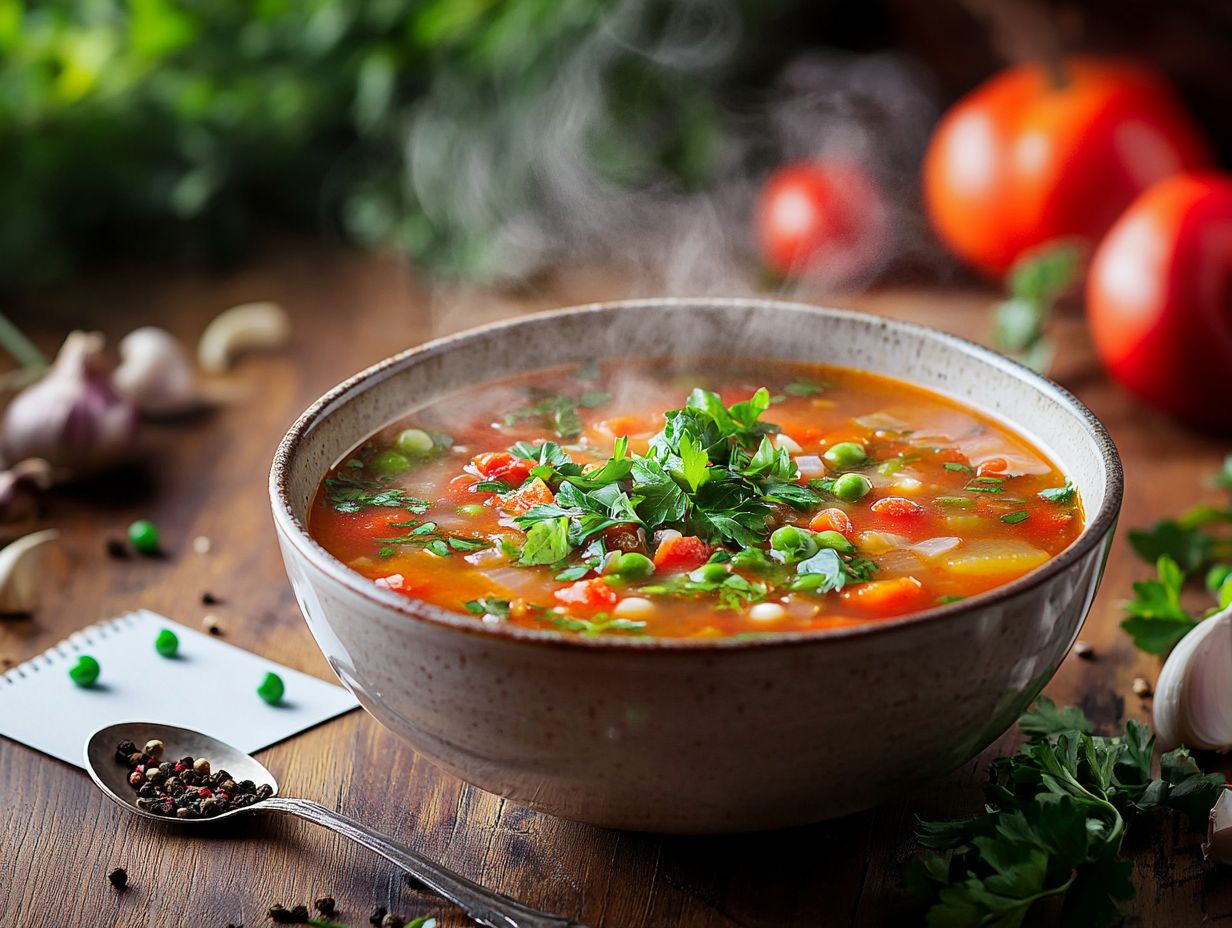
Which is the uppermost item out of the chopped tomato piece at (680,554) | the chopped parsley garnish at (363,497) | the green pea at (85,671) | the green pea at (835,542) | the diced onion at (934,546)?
the chopped tomato piece at (680,554)

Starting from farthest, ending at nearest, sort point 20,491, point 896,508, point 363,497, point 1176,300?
1. point 1176,300
2. point 20,491
3. point 363,497
4. point 896,508

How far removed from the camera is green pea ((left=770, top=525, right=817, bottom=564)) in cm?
264

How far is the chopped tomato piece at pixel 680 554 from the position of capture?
2646 mm

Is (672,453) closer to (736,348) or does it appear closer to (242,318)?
(736,348)

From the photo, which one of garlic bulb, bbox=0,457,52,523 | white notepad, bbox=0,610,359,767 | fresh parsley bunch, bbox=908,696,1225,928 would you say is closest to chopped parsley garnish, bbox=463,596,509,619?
white notepad, bbox=0,610,359,767

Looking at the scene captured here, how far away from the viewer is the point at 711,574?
2564 millimetres

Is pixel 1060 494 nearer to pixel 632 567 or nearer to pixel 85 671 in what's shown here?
pixel 632 567

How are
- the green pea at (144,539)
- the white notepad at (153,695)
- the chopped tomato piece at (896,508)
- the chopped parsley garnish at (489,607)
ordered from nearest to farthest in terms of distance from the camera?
1. the chopped parsley garnish at (489,607)
2. the chopped tomato piece at (896,508)
3. the white notepad at (153,695)
4. the green pea at (144,539)

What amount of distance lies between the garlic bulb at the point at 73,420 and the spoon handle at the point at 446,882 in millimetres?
2089

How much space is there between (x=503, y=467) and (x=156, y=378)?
2.17 metres

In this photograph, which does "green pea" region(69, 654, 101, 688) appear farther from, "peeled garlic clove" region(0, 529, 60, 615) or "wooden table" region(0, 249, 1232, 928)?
"peeled garlic clove" region(0, 529, 60, 615)

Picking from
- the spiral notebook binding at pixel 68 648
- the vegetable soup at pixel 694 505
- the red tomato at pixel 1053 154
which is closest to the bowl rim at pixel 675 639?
the vegetable soup at pixel 694 505

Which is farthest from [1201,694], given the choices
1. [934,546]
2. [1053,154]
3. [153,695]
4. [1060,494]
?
[1053,154]

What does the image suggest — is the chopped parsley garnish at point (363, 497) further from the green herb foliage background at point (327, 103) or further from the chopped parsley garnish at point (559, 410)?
the green herb foliage background at point (327, 103)
